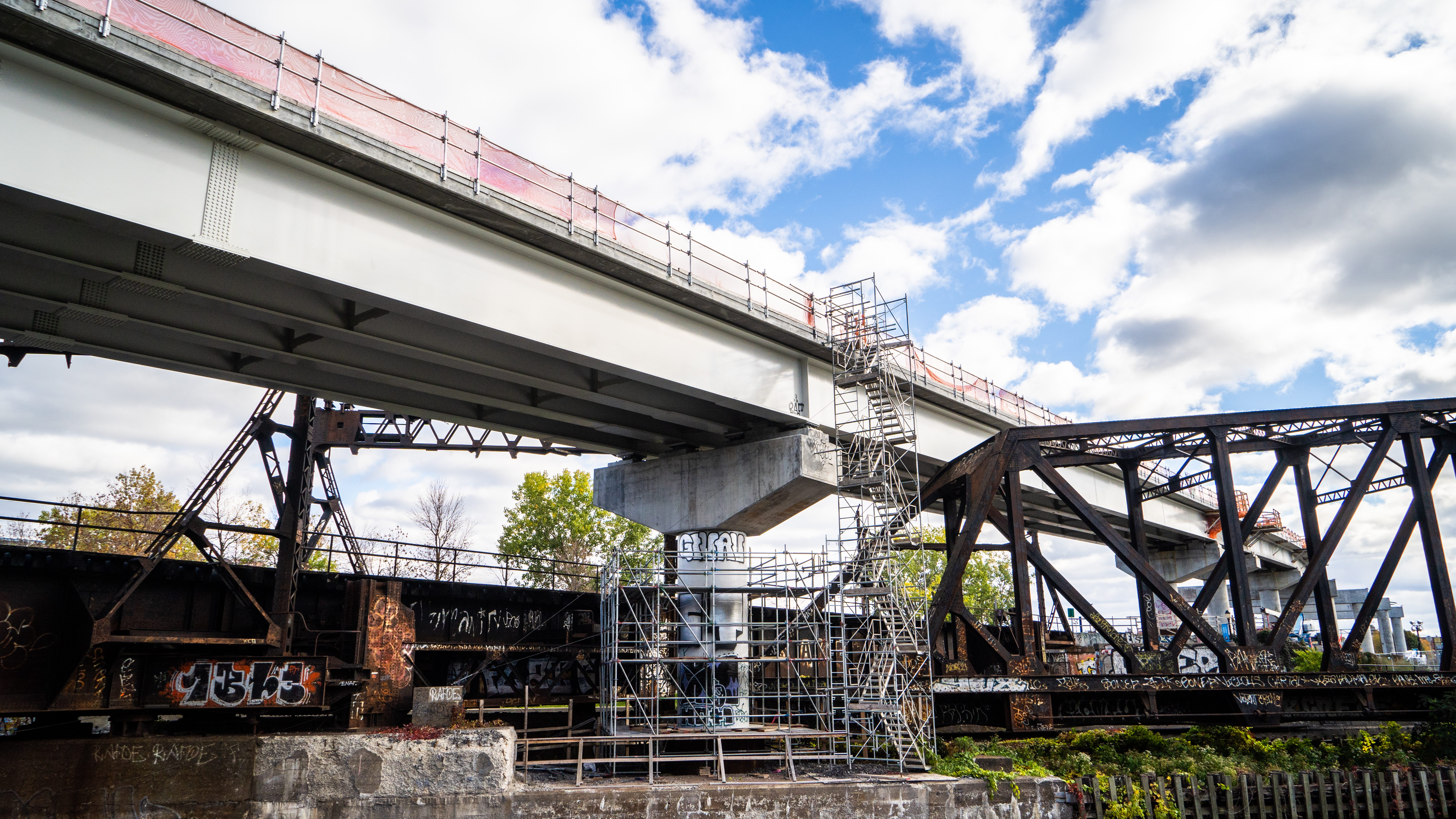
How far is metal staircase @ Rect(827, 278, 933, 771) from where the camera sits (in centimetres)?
1838

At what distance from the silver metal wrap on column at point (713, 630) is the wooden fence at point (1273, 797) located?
714cm

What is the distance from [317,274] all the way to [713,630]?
10.8 meters

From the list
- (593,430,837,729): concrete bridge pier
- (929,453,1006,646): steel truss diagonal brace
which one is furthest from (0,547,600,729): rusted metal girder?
(929,453,1006,646): steel truss diagonal brace

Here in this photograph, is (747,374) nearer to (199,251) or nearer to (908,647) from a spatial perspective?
(908,647)

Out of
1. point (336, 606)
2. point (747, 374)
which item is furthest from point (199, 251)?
point (747, 374)

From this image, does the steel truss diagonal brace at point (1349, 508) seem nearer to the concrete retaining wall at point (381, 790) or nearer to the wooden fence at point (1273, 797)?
the wooden fence at point (1273, 797)

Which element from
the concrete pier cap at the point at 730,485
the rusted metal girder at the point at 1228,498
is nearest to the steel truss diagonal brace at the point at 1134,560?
the rusted metal girder at the point at 1228,498

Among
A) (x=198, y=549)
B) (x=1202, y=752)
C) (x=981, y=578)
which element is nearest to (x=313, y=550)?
(x=198, y=549)

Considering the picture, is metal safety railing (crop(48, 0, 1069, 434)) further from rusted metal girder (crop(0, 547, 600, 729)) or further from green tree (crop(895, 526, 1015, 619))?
green tree (crop(895, 526, 1015, 619))

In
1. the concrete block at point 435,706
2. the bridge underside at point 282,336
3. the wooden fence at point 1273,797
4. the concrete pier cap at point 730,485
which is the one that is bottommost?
the wooden fence at point 1273,797

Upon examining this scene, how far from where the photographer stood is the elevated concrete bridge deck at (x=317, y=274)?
36.3ft

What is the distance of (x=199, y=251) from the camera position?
477 inches

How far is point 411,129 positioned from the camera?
46.5ft

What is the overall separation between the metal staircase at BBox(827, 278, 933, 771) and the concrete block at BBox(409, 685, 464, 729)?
7.43m
